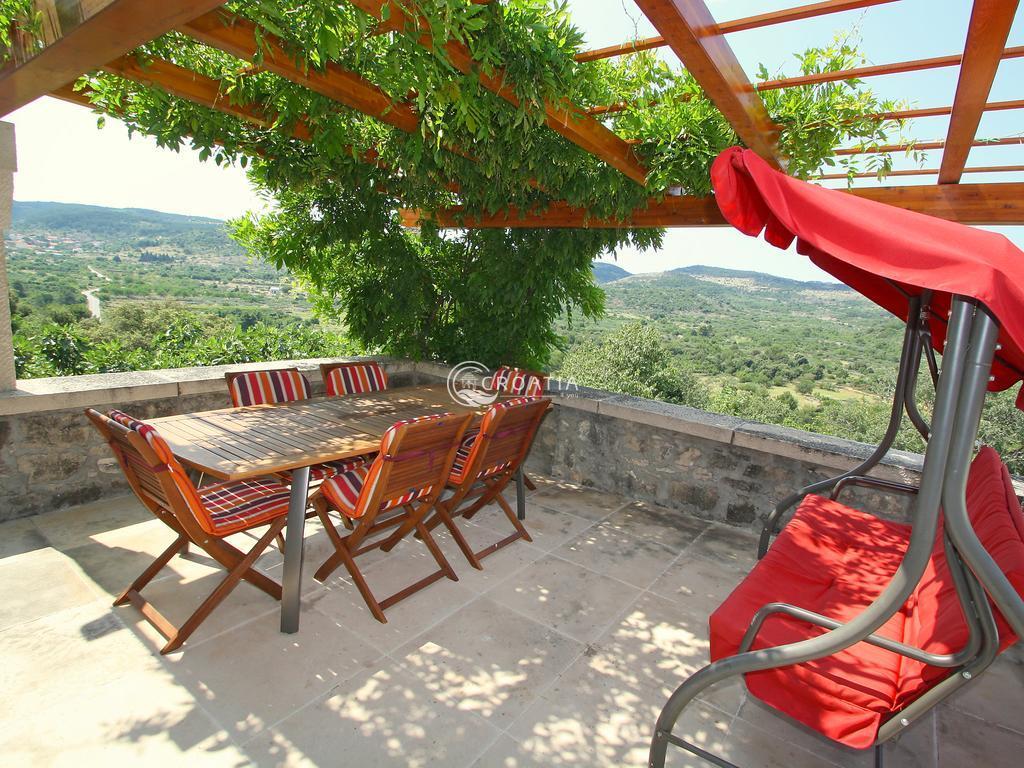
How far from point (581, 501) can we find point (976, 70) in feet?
10.3

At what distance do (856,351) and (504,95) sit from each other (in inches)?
935

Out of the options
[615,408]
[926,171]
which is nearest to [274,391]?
[615,408]

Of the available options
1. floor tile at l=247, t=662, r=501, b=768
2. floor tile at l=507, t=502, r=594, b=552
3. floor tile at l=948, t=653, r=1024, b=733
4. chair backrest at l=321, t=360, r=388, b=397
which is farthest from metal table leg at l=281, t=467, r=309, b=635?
floor tile at l=948, t=653, r=1024, b=733

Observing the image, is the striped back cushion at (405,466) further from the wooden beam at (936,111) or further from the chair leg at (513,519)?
the wooden beam at (936,111)

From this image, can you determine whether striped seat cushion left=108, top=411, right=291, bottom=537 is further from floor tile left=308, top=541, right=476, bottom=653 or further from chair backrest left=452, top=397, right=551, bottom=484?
chair backrest left=452, top=397, right=551, bottom=484

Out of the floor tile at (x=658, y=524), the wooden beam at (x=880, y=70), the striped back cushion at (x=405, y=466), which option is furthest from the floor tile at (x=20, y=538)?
the wooden beam at (x=880, y=70)

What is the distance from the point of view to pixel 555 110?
109 inches

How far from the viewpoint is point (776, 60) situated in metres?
2.66

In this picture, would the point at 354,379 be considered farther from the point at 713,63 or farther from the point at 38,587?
the point at 713,63

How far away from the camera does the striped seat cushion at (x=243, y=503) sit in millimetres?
2279

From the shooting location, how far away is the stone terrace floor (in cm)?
179

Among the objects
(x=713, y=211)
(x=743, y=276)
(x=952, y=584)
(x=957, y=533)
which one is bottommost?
(x=952, y=584)

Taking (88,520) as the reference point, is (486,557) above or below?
below

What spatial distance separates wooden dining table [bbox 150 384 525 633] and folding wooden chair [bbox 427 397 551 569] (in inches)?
7.9
